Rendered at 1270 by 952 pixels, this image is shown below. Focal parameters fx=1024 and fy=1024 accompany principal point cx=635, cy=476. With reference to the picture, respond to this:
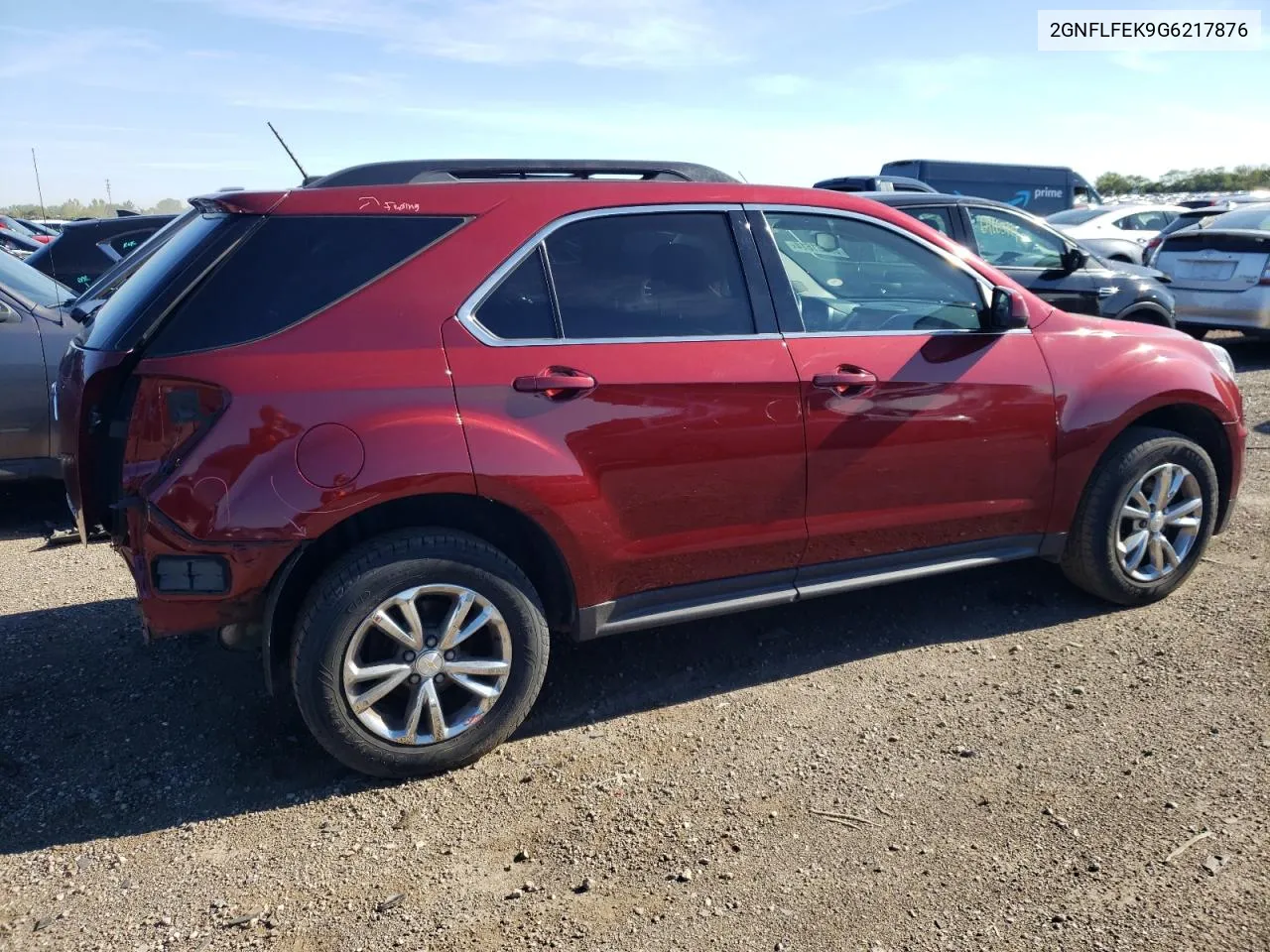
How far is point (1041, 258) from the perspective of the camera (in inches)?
342

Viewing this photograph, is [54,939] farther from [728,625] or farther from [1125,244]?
[1125,244]

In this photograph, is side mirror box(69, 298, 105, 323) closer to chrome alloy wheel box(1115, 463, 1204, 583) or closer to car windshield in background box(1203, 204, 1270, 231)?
chrome alloy wheel box(1115, 463, 1204, 583)

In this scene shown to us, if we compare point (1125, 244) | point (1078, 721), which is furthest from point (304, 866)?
point (1125, 244)

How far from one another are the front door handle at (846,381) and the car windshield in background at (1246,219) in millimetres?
10244

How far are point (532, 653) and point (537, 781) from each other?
0.41 m

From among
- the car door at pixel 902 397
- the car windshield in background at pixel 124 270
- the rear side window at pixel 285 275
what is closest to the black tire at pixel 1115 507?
the car door at pixel 902 397

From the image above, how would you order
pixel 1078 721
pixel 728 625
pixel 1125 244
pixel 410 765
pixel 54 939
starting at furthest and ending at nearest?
pixel 1125 244 → pixel 728 625 → pixel 1078 721 → pixel 410 765 → pixel 54 939

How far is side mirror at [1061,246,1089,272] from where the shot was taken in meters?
8.20

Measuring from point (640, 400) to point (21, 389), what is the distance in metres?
4.23

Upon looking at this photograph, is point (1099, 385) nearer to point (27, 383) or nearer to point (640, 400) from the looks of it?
point (640, 400)

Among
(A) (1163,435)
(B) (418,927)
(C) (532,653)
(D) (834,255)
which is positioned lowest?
(B) (418,927)

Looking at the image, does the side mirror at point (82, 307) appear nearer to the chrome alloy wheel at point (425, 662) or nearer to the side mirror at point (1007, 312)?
the chrome alloy wheel at point (425, 662)

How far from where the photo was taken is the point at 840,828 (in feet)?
9.82

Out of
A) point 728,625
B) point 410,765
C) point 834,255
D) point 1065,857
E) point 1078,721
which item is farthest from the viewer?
point 728,625
